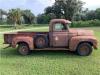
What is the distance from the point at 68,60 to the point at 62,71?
205 centimetres

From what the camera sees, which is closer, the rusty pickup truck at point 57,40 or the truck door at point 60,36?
the rusty pickup truck at point 57,40

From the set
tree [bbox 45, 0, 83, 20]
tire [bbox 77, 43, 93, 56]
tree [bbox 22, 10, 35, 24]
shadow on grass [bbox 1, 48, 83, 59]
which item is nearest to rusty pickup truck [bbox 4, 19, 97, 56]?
tire [bbox 77, 43, 93, 56]

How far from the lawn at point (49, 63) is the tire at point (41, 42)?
1.53 ft

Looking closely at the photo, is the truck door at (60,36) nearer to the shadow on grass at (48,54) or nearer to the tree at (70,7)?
Answer: the shadow on grass at (48,54)

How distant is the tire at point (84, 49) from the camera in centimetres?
1202

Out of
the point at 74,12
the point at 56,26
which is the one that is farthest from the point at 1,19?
the point at 56,26

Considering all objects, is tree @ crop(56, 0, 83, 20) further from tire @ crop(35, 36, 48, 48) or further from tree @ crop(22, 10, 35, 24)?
tire @ crop(35, 36, 48, 48)

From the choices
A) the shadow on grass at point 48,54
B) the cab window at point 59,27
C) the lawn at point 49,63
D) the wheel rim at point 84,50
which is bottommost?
the lawn at point 49,63

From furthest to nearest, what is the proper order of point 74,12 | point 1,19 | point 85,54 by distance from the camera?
point 1,19 → point 74,12 → point 85,54

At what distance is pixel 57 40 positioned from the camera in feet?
40.3

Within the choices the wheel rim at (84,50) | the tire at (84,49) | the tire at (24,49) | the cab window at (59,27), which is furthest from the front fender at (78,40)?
the tire at (24,49)

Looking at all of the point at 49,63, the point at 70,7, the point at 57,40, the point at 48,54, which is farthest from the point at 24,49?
the point at 70,7

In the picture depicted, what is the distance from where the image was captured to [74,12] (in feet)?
259

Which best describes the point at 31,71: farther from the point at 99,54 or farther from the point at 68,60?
the point at 99,54
